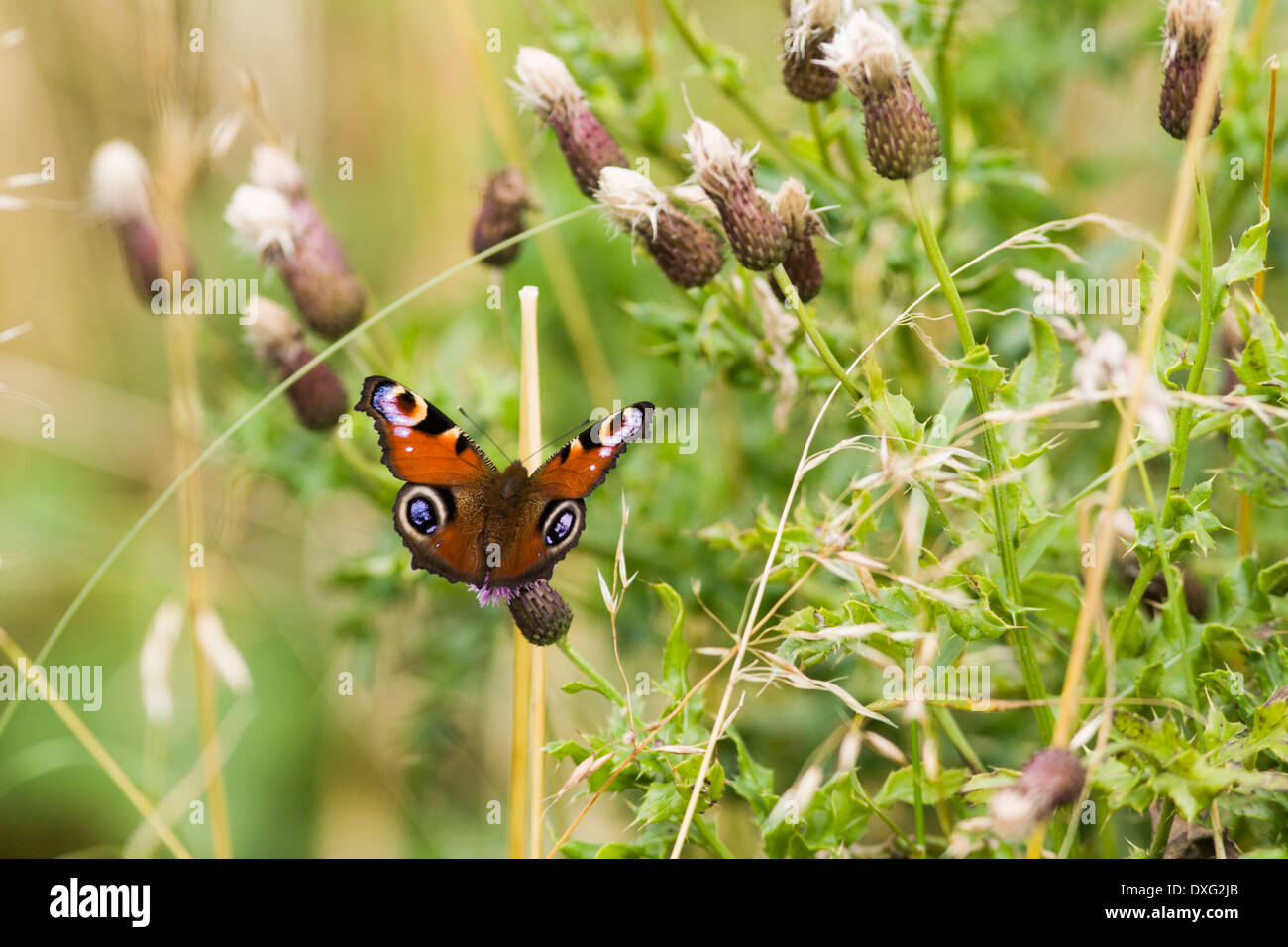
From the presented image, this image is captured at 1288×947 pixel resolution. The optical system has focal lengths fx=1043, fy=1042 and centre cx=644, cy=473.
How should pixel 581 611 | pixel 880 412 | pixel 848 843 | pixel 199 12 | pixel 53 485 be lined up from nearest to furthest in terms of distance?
pixel 880 412, pixel 848 843, pixel 199 12, pixel 581 611, pixel 53 485

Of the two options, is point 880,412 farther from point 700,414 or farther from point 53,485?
point 53,485

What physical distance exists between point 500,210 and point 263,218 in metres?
0.45

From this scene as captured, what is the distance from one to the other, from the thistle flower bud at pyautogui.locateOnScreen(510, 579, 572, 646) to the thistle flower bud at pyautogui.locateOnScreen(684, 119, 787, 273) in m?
0.50

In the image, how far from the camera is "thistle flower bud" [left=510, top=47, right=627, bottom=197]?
1.61 metres

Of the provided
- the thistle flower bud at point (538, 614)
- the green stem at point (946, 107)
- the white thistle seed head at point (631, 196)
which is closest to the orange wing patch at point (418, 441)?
the thistle flower bud at point (538, 614)

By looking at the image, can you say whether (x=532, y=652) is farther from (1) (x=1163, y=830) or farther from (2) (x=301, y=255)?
(2) (x=301, y=255)

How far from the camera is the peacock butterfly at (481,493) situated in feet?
4.37

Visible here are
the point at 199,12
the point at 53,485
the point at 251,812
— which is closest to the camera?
the point at 199,12

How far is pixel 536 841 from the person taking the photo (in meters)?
1.33

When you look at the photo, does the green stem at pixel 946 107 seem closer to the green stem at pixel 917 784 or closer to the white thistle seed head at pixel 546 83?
the white thistle seed head at pixel 546 83

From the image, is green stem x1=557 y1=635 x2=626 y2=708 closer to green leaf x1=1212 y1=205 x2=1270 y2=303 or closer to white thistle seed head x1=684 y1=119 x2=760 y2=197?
white thistle seed head x1=684 y1=119 x2=760 y2=197

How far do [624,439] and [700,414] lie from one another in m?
1.25
